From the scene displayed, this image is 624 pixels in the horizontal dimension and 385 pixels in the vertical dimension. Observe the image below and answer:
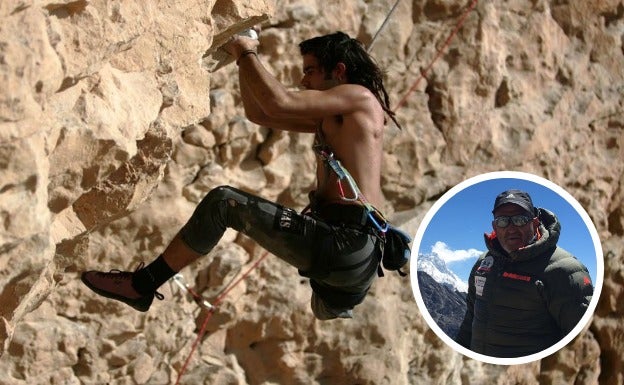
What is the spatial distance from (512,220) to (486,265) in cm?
24

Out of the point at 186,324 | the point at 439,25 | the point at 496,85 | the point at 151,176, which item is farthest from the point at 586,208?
the point at 151,176

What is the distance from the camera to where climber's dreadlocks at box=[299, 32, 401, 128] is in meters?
3.51

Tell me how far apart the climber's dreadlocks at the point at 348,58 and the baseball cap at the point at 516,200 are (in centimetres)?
116

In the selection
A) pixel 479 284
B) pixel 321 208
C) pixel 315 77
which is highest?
pixel 315 77

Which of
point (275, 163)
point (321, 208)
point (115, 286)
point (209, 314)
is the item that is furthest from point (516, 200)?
point (115, 286)

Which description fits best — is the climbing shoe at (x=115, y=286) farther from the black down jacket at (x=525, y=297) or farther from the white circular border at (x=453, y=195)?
the black down jacket at (x=525, y=297)

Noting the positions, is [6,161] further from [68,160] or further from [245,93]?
[245,93]

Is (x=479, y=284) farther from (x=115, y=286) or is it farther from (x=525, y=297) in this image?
(x=115, y=286)

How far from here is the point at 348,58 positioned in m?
3.51

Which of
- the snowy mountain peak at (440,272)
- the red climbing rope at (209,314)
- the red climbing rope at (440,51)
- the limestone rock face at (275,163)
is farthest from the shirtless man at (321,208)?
the red climbing rope at (440,51)

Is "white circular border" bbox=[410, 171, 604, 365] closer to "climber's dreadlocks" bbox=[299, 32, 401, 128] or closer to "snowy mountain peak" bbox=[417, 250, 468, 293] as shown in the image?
"snowy mountain peak" bbox=[417, 250, 468, 293]

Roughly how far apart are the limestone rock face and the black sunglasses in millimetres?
1058

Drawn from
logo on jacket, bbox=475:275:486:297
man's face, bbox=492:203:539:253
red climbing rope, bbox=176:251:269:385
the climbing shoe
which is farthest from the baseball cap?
the climbing shoe

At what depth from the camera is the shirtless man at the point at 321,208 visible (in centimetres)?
328
